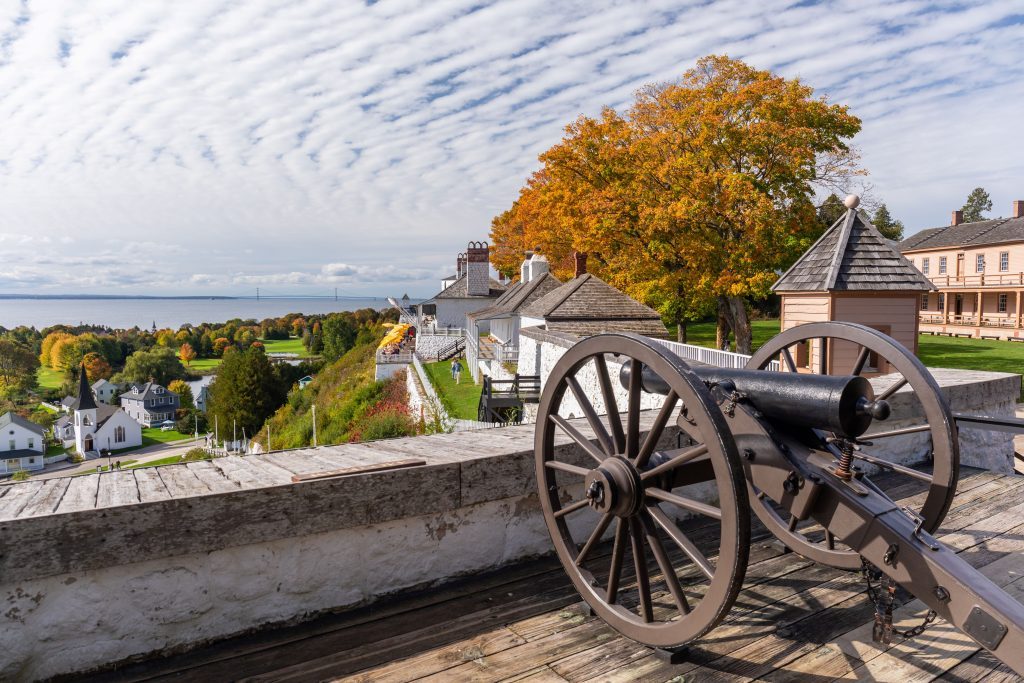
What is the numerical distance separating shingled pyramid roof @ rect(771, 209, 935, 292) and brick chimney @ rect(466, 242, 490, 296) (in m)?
32.7

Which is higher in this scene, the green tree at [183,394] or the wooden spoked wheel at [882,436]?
the wooden spoked wheel at [882,436]

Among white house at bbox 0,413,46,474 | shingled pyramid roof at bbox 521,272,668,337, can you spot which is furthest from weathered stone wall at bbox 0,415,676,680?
white house at bbox 0,413,46,474

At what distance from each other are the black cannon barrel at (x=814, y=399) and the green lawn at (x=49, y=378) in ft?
474

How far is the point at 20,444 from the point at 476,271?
76219mm

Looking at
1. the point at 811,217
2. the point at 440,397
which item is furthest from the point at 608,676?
the point at 440,397

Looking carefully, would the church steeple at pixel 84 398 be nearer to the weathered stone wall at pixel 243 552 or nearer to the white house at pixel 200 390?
the white house at pixel 200 390

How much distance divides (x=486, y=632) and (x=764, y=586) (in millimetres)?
1347

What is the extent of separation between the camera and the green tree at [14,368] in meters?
100

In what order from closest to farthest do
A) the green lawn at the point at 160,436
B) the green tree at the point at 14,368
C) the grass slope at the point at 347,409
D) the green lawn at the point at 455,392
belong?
the green lawn at the point at 455,392 < the grass slope at the point at 347,409 < the green lawn at the point at 160,436 < the green tree at the point at 14,368

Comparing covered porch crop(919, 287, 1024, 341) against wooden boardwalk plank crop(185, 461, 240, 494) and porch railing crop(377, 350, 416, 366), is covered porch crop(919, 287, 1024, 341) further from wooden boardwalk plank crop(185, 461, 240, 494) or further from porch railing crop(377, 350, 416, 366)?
wooden boardwalk plank crop(185, 461, 240, 494)

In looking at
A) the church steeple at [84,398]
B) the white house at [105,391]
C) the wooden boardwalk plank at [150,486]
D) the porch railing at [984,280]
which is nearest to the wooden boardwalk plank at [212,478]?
the wooden boardwalk plank at [150,486]

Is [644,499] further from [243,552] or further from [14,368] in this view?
[14,368]

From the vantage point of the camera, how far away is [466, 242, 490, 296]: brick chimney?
4500 cm

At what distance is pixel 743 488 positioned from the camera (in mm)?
2059
